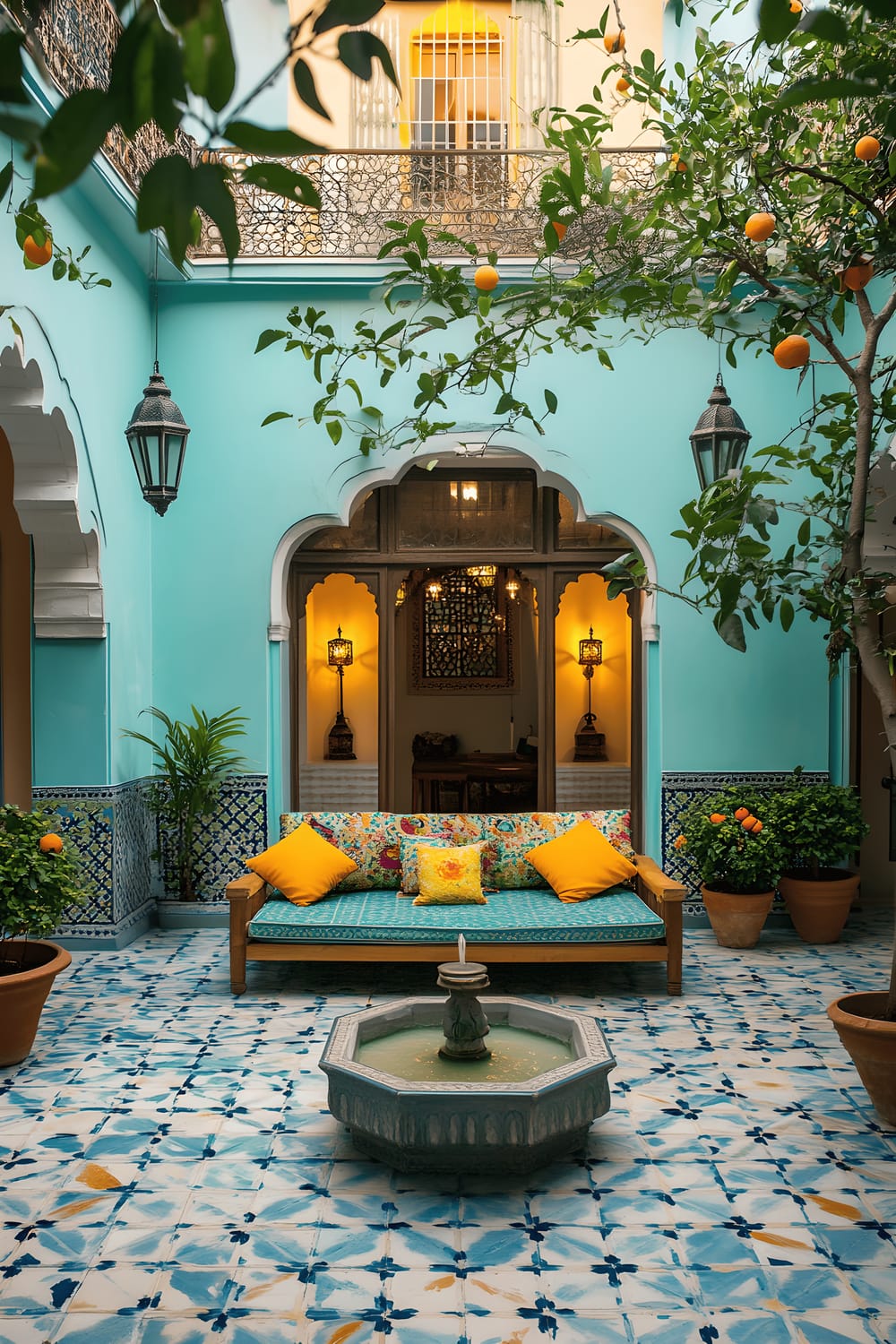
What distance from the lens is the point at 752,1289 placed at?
A: 323cm

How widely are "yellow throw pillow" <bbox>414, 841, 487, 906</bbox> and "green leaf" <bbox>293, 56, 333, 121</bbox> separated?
231 inches

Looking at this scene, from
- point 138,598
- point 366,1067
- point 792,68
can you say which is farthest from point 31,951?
point 792,68

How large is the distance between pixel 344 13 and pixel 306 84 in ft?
0.22

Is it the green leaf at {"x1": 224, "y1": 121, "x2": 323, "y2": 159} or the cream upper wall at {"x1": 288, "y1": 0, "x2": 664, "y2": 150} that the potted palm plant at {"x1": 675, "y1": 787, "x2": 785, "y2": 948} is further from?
the green leaf at {"x1": 224, "y1": 121, "x2": 323, "y2": 159}

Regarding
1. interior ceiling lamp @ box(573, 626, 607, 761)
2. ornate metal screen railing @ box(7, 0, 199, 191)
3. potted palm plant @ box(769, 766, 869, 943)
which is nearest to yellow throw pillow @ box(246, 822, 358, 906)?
potted palm plant @ box(769, 766, 869, 943)

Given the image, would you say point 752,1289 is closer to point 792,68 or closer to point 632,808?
point 792,68

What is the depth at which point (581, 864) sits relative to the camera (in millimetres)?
6746

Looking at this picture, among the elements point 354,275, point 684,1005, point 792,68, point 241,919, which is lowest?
point 684,1005

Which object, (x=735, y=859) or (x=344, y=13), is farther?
(x=735, y=859)

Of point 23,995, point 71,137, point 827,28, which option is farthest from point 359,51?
point 23,995

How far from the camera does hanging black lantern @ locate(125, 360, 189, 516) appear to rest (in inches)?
249

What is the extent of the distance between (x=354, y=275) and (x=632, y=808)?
4.30 metres

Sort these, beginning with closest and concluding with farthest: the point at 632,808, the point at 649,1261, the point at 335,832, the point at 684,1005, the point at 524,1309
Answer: the point at 524,1309
the point at 649,1261
the point at 684,1005
the point at 335,832
the point at 632,808

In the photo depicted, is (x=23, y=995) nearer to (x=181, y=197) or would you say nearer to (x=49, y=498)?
(x=49, y=498)
